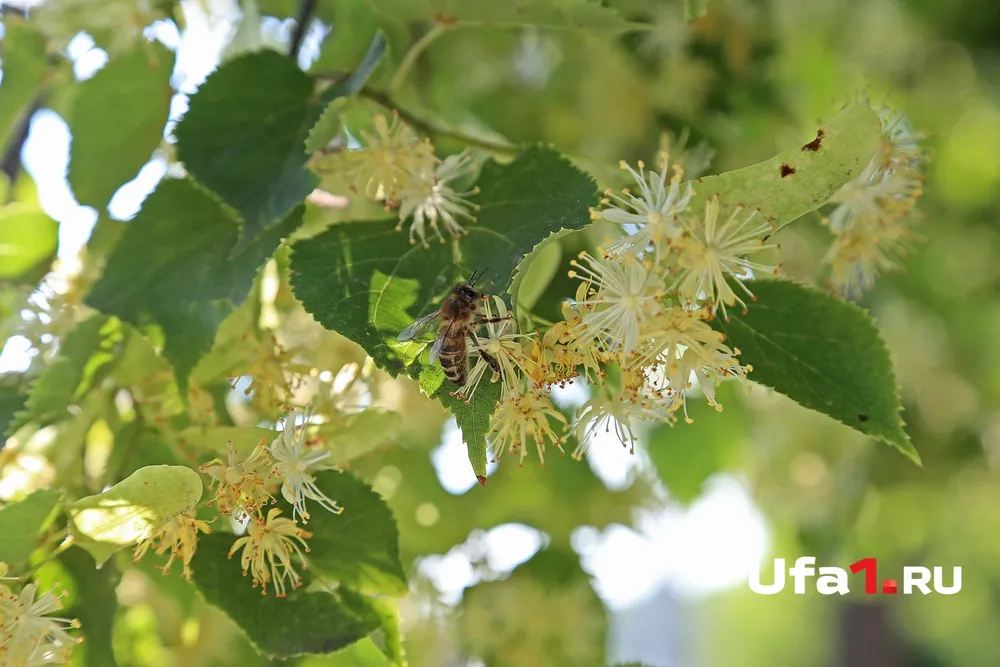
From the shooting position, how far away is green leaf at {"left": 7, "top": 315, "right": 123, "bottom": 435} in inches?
32.1

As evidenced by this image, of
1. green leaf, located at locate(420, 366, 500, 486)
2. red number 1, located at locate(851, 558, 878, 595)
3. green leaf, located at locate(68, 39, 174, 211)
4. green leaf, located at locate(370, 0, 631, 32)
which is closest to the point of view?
green leaf, located at locate(420, 366, 500, 486)

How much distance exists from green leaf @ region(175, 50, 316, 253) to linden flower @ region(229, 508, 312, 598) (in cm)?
23

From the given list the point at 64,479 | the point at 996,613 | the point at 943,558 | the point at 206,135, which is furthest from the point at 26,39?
the point at 996,613

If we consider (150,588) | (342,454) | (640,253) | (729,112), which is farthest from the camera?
(729,112)

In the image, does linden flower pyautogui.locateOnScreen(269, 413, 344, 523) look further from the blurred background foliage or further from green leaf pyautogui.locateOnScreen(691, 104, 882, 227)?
green leaf pyautogui.locateOnScreen(691, 104, 882, 227)

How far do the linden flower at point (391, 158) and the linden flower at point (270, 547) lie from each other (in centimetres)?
30

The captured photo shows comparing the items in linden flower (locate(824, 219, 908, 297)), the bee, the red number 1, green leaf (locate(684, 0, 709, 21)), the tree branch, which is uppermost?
green leaf (locate(684, 0, 709, 21))

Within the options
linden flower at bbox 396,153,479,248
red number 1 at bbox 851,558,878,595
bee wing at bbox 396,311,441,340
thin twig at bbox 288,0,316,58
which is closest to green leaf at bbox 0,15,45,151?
thin twig at bbox 288,0,316,58

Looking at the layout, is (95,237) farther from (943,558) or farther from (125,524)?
(943,558)

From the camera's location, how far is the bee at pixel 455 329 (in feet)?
2.11

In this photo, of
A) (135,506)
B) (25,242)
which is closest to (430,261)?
(135,506)

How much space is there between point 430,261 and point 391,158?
5.1 inches

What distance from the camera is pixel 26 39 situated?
1.07 meters

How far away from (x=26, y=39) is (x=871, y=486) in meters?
1.65
